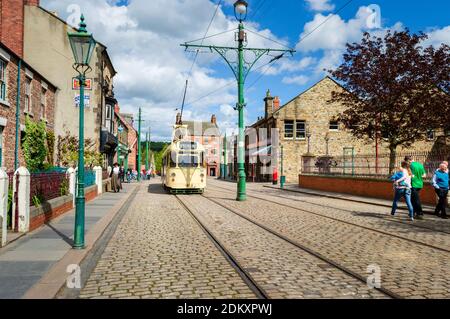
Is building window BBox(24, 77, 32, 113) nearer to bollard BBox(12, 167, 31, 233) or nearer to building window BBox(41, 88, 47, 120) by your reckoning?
building window BBox(41, 88, 47, 120)

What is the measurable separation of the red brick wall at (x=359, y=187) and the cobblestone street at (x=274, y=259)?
5602 mm

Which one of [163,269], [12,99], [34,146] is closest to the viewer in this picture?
[163,269]

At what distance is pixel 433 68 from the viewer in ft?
56.7

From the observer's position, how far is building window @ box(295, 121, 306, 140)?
135 ft

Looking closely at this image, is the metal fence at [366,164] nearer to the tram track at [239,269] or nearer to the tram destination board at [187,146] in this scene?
the tram destination board at [187,146]

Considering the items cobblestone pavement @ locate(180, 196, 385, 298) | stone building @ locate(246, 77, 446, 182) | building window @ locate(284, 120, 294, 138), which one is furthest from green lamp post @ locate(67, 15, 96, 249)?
building window @ locate(284, 120, 294, 138)

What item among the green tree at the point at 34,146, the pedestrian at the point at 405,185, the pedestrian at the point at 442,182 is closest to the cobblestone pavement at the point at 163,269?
the pedestrian at the point at 405,185

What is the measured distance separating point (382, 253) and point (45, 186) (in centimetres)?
858

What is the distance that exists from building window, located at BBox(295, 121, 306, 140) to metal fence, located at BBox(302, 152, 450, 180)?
37.3 ft

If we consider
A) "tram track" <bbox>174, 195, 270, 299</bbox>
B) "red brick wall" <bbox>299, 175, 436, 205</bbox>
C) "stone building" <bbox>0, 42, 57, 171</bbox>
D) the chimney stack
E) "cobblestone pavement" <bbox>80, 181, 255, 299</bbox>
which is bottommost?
"cobblestone pavement" <bbox>80, 181, 255, 299</bbox>

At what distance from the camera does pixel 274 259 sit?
6605 millimetres

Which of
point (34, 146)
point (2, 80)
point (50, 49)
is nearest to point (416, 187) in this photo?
point (34, 146)

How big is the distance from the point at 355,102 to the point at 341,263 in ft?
47.7

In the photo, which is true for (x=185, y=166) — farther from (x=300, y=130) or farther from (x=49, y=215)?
(x=300, y=130)
